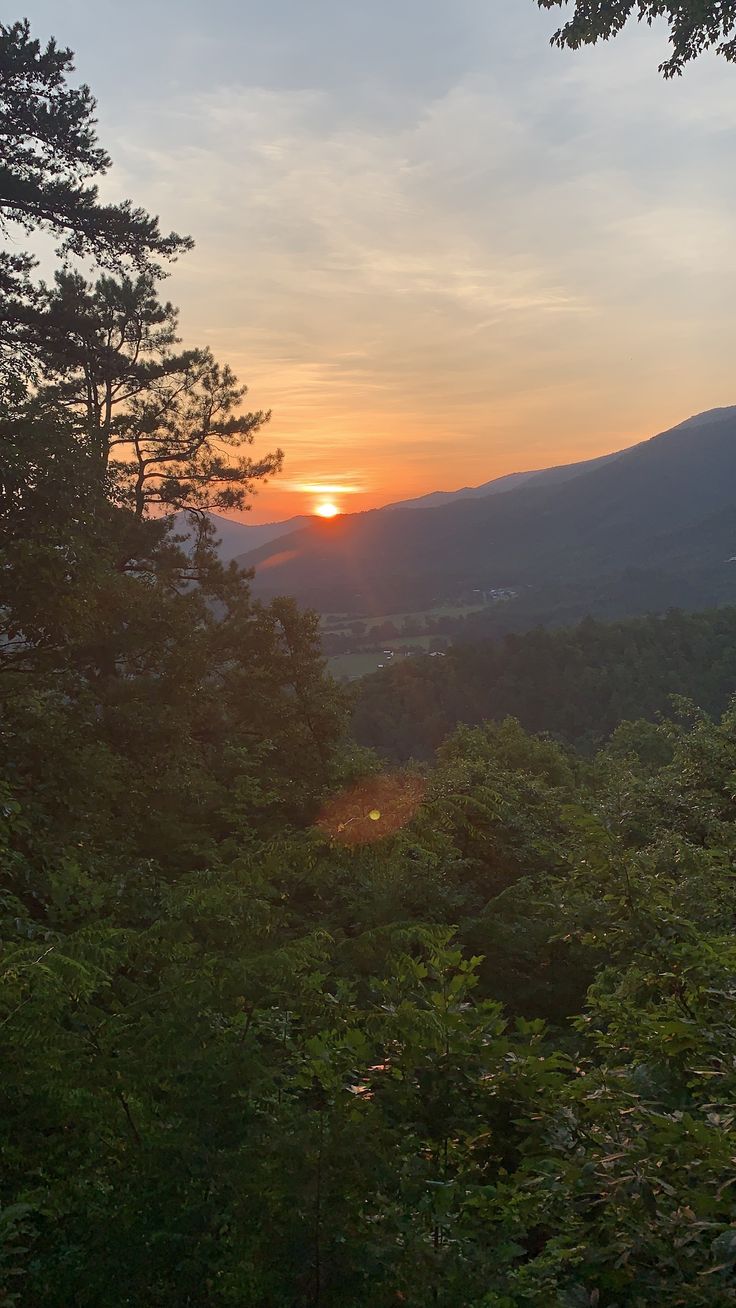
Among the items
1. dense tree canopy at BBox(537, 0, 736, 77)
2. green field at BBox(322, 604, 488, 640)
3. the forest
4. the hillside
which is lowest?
the hillside

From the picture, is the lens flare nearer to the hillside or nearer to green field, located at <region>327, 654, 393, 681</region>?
the hillside

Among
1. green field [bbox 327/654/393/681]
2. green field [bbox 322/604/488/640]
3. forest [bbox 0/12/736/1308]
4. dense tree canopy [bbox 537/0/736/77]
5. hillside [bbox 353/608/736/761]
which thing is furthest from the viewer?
green field [bbox 322/604/488/640]

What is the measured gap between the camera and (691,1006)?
420 cm

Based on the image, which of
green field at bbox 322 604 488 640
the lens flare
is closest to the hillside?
the lens flare

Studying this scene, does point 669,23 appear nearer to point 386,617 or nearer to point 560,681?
point 560,681

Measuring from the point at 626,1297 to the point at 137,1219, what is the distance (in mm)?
1815

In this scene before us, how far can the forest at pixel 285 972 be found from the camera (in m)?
2.60

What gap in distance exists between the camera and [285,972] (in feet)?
13.8

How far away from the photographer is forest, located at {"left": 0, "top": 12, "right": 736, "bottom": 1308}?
260 cm

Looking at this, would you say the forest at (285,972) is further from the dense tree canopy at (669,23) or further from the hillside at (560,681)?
the hillside at (560,681)

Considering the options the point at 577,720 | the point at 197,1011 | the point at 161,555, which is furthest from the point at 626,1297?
the point at 577,720

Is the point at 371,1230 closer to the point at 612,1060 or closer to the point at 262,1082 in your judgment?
the point at 262,1082

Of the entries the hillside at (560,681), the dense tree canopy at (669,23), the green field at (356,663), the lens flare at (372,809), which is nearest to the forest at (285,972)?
→ the lens flare at (372,809)

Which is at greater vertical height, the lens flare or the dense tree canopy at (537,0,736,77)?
the dense tree canopy at (537,0,736,77)
